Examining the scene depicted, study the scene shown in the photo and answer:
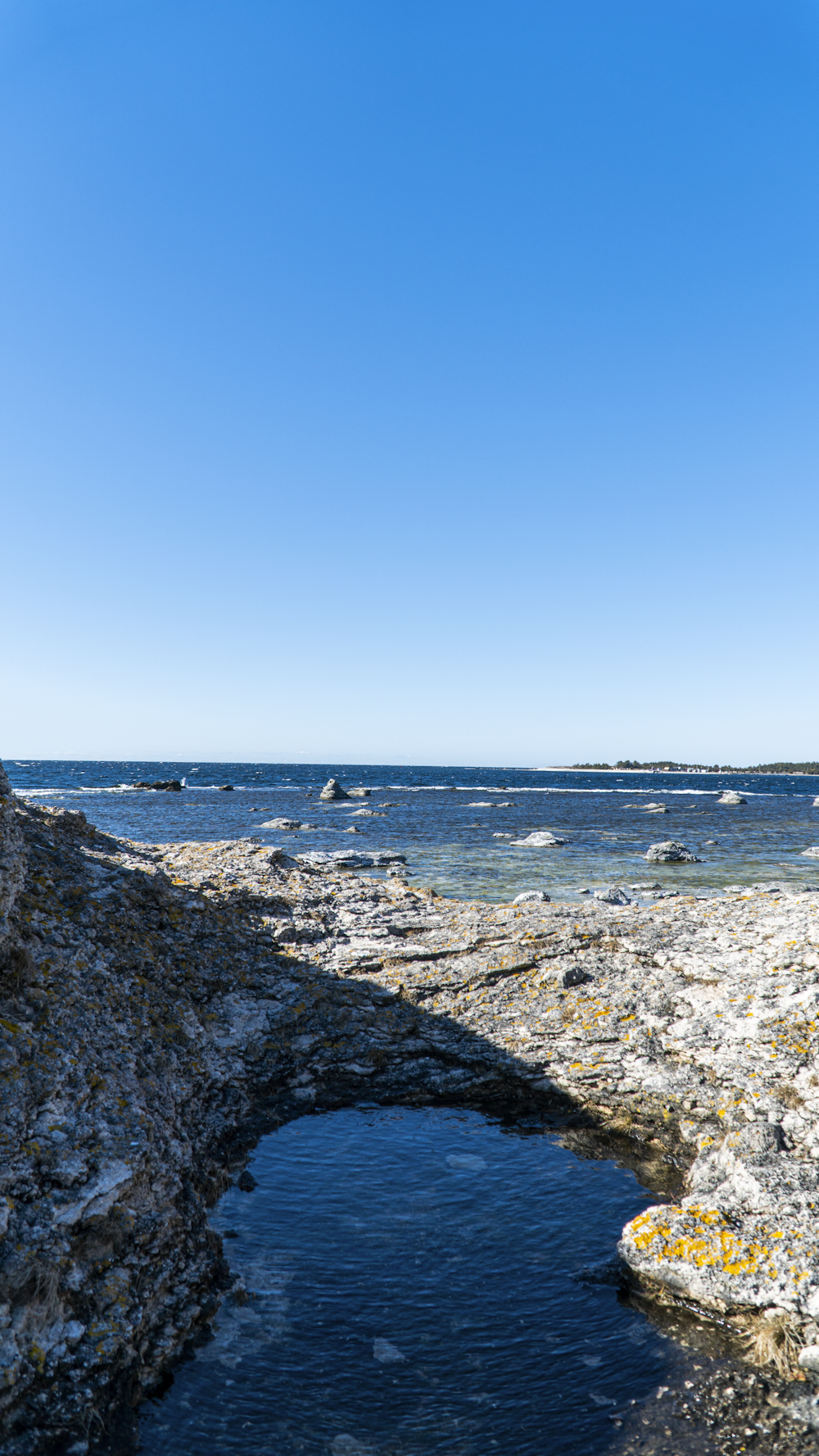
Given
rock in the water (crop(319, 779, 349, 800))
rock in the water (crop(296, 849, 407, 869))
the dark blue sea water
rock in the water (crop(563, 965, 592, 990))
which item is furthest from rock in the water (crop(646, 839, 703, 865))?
rock in the water (crop(319, 779, 349, 800))

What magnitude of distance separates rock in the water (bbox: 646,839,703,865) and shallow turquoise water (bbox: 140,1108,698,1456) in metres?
33.3

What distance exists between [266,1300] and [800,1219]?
559 centimetres

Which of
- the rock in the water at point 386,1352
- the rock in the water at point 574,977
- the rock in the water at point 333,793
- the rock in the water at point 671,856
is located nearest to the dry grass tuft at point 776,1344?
the rock in the water at point 386,1352

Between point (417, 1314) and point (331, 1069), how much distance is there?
467 cm

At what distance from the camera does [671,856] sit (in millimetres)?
41844

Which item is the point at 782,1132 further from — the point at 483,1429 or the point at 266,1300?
the point at 266,1300

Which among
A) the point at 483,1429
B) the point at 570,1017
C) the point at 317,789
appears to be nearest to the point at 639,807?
the point at 317,789

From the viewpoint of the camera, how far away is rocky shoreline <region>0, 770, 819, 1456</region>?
21.4ft

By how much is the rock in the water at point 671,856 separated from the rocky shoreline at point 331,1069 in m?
26.2

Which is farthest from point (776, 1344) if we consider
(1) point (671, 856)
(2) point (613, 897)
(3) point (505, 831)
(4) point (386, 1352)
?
(3) point (505, 831)

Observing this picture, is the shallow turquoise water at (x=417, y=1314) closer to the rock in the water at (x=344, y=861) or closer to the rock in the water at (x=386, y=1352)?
the rock in the water at (x=386, y=1352)

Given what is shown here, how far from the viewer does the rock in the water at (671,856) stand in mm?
41469

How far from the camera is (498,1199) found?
942 centimetres

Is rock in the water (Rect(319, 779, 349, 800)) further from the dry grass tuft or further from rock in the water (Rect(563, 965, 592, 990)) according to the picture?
the dry grass tuft
